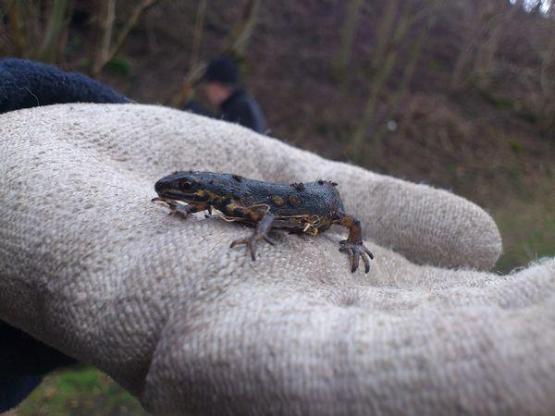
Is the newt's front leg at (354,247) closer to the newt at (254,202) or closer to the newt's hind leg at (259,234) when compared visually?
the newt at (254,202)

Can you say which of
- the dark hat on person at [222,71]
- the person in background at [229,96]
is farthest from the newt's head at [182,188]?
the dark hat on person at [222,71]

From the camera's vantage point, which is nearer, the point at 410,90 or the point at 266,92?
the point at 266,92

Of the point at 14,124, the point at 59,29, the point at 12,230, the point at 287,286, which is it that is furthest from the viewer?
the point at 59,29

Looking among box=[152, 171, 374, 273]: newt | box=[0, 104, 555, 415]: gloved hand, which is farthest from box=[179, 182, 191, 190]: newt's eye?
box=[0, 104, 555, 415]: gloved hand

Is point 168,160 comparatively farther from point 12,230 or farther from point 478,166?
point 478,166

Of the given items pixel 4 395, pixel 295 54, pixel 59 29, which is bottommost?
pixel 4 395

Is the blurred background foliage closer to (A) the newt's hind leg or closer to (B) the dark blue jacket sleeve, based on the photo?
(B) the dark blue jacket sleeve

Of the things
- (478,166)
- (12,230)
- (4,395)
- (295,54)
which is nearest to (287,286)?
(12,230)
